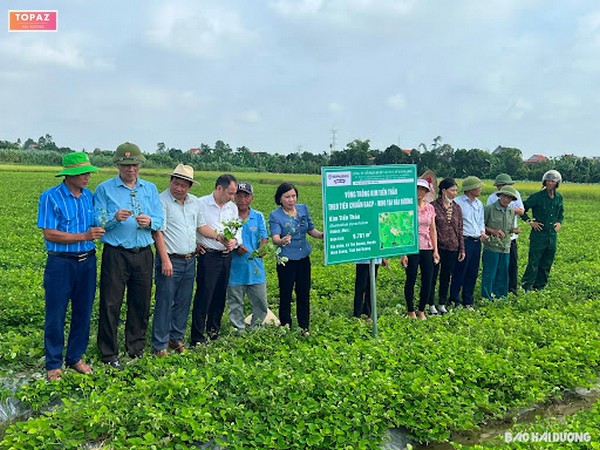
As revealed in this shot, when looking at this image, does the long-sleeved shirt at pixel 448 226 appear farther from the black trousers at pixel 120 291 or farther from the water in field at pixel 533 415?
the black trousers at pixel 120 291

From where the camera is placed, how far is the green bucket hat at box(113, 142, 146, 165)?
5.46m

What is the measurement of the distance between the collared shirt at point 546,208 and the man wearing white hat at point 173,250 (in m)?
6.45

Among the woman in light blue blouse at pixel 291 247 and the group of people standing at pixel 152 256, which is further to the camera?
the woman in light blue blouse at pixel 291 247

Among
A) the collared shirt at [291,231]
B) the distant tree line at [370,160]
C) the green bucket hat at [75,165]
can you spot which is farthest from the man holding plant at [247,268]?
the distant tree line at [370,160]

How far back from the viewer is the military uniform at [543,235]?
9586 mm

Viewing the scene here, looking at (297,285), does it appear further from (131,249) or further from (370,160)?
(370,160)

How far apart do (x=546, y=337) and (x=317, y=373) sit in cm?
312

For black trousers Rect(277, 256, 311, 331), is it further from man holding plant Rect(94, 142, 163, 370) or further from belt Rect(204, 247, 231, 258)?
man holding plant Rect(94, 142, 163, 370)

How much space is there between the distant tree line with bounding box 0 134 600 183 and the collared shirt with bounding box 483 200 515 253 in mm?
45693

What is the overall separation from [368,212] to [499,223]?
3599mm

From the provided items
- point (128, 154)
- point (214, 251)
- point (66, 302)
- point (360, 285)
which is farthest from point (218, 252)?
point (360, 285)

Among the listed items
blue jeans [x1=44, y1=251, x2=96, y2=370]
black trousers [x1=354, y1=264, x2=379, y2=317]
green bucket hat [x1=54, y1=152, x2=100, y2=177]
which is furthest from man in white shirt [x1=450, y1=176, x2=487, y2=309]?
green bucket hat [x1=54, y1=152, x2=100, y2=177]

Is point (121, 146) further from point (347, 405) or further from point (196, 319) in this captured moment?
point (347, 405)

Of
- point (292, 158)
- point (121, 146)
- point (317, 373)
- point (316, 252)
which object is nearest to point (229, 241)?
point (121, 146)
